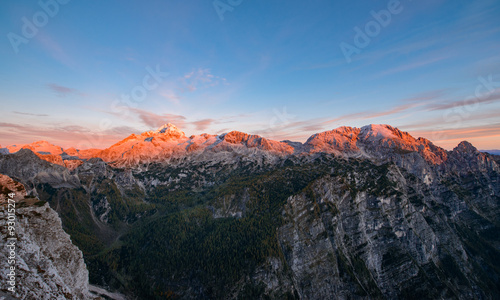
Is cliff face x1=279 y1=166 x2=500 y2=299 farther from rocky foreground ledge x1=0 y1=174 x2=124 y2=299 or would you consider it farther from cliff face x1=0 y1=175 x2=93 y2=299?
rocky foreground ledge x1=0 y1=174 x2=124 y2=299

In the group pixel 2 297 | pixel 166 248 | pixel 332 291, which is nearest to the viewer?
pixel 2 297

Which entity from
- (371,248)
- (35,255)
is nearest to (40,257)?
(35,255)

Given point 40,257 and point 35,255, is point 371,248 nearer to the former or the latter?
point 40,257

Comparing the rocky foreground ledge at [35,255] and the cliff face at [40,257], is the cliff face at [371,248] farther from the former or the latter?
the rocky foreground ledge at [35,255]

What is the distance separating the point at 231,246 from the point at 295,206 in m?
57.5

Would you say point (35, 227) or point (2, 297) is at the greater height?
point (35, 227)

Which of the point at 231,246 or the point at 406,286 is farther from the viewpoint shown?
the point at 231,246

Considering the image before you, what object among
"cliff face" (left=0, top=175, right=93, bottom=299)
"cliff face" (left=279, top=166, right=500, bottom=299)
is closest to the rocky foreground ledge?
"cliff face" (left=0, top=175, right=93, bottom=299)

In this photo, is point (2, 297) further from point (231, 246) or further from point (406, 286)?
point (406, 286)

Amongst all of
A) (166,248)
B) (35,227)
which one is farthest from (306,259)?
(35,227)

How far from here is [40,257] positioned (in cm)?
5684

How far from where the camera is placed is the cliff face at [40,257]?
4847 cm

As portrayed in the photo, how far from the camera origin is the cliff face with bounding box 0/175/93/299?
48469 millimetres

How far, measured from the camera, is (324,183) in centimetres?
18950
